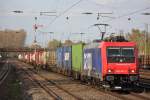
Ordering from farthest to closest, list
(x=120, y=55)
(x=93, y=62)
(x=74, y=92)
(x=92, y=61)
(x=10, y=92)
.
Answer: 1. (x=92, y=61)
2. (x=93, y=62)
3. (x=10, y=92)
4. (x=74, y=92)
5. (x=120, y=55)

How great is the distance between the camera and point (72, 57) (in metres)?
42.4

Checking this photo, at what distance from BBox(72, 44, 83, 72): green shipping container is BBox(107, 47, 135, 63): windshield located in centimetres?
914

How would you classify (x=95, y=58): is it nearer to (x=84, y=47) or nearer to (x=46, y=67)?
(x=84, y=47)

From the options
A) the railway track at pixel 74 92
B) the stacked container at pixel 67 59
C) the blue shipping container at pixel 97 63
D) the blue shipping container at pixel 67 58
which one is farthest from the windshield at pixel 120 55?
the blue shipping container at pixel 67 58

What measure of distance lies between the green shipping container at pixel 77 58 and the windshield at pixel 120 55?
914 cm

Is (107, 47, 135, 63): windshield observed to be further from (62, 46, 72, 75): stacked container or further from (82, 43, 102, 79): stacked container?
(62, 46, 72, 75): stacked container

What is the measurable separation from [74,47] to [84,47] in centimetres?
655

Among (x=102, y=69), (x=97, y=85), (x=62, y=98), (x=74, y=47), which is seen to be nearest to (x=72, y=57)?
(x=74, y=47)

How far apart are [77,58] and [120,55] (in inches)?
469

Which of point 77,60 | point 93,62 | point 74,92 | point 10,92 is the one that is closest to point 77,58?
point 77,60

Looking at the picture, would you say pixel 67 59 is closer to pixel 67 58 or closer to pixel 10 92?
pixel 67 58

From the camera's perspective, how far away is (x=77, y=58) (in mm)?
37812

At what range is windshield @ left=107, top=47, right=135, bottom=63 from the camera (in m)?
25.9

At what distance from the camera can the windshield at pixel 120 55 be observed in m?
25.9
